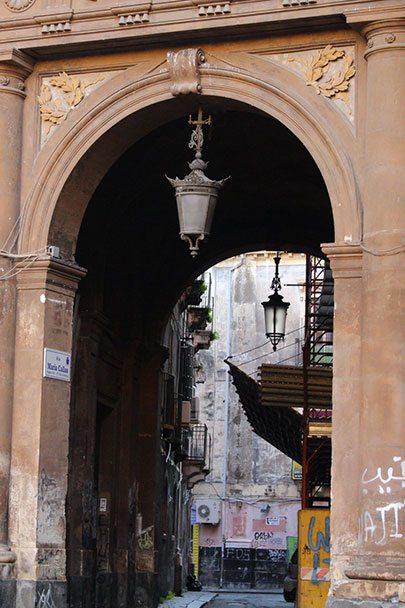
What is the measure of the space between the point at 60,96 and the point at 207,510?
36.9 metres

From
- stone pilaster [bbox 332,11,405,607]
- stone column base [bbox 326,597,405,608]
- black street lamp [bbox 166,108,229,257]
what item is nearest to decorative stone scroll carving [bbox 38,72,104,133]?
black street lamp [bbox 166,108,229,257]

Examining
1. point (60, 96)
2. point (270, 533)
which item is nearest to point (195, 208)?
point (60, 96)

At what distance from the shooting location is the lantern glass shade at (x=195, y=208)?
12.0 metres

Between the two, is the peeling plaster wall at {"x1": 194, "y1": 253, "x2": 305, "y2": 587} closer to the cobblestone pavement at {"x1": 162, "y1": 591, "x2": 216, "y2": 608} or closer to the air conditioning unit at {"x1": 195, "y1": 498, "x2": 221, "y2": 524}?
the air conditioning unit at {"x1": 195, "y1": 498, "x2": 221, "y2": 524}

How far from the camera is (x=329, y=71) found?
1227 centimetres

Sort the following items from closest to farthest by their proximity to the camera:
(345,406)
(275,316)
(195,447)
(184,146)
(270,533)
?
(345,406) < (184,146) < (275,316) < (195,447) < (270,533)

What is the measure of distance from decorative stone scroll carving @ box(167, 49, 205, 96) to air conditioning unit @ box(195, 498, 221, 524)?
37179 millimetres

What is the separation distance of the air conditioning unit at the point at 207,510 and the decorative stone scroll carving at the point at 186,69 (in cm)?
3718

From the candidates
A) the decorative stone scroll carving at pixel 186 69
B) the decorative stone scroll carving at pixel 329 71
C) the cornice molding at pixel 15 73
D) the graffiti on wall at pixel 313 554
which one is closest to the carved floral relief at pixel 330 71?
the decorative stone scroll carving at pixel 329 71

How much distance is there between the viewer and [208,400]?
50500 millimetres

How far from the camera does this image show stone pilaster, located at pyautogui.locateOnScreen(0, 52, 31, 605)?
12805 mm

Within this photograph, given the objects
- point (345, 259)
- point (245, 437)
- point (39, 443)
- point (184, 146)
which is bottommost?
point (39, 443)

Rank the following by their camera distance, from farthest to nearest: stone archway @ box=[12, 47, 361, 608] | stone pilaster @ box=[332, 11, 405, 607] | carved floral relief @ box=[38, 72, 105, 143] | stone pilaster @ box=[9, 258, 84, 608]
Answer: carved floral relief @ box=[38, 72, 105, 143] → stone pilaster @ box=[9, 258, 84, 608] → stone archway @ box=[12, 47, 361, 608] → stone pilaster @ box=[332, 11, 405, 607]

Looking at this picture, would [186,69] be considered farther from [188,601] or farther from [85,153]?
[188,601]
